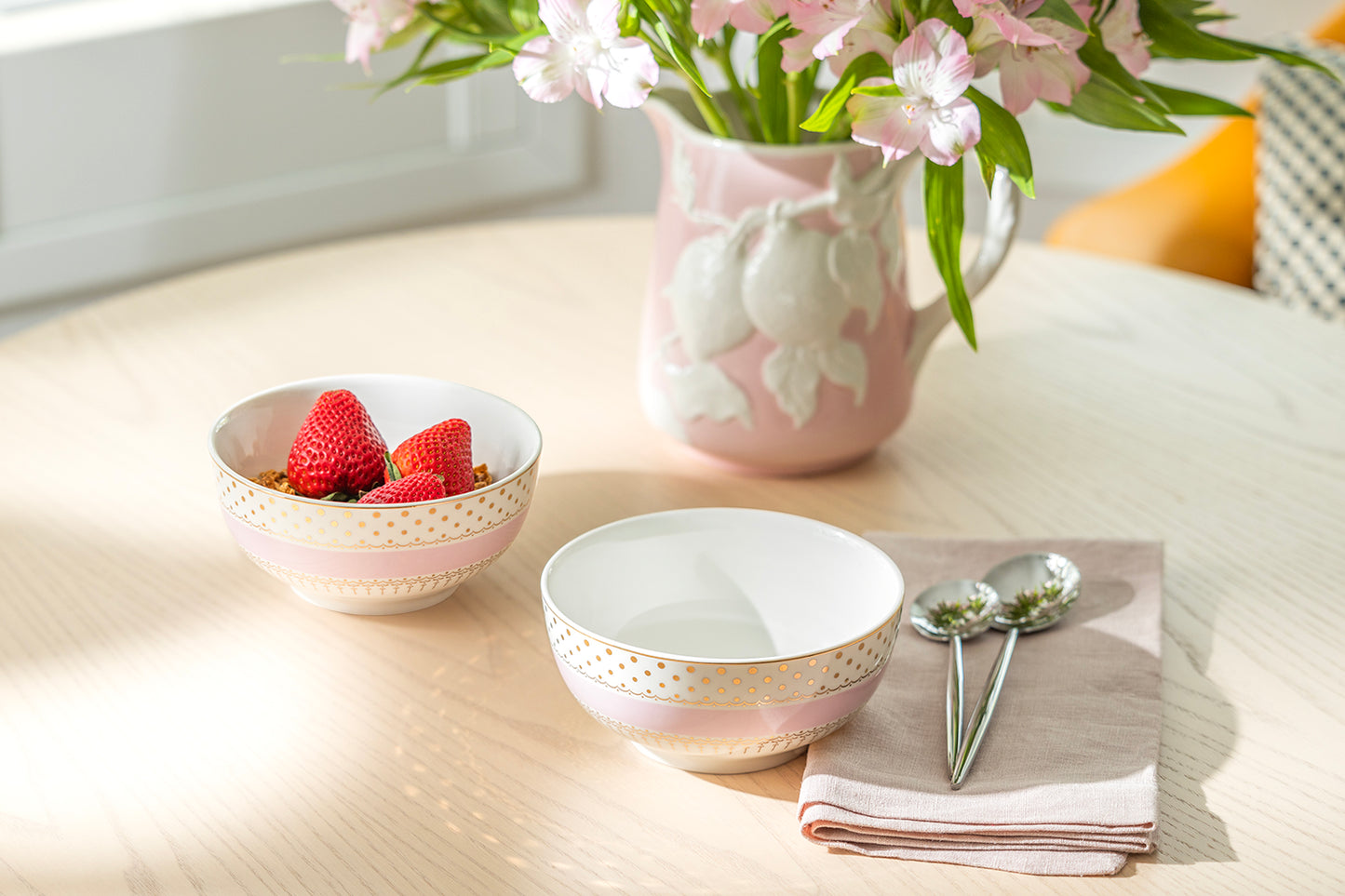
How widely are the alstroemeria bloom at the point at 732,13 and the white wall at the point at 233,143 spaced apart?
140cm

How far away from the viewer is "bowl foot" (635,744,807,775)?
0.58m

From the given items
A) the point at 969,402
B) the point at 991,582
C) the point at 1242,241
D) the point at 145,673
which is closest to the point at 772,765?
the point at 991,582

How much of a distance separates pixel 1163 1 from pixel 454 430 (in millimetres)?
452

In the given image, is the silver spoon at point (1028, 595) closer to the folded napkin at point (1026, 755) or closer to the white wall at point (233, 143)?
the folded napkin at point (1026, 755)

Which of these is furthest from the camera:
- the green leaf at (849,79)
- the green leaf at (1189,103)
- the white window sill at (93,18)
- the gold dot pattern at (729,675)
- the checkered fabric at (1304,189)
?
the white window sill at (93,18)

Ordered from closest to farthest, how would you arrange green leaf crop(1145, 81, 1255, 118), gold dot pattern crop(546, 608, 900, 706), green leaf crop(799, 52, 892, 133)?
gold dot pattern crop(546, 608, 900, 706)
green leaf crop(799, 52, 892, 133)
green leaf crop(1145, 81, 1255, 118)

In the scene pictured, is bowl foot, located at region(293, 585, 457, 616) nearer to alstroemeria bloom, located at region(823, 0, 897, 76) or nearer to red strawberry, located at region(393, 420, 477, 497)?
red strawberry, located at region(393, 420, 477, 497)

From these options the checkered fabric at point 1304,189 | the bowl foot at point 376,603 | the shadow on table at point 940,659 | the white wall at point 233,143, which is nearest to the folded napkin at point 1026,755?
the shadow on table at point 940,659

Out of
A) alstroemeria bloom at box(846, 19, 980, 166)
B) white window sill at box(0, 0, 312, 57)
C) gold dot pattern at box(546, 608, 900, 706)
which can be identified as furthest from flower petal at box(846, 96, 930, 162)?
white window sill at box(0, 0, 312, 57)

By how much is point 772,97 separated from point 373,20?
239mm

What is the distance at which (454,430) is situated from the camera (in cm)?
69

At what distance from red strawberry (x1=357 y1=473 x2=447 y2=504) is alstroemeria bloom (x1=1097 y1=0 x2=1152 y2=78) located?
0.41 m

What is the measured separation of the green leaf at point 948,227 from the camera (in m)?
0.70

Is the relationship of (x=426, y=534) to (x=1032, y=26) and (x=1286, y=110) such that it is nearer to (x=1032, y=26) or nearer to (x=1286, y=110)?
(x=1032, y=26)
